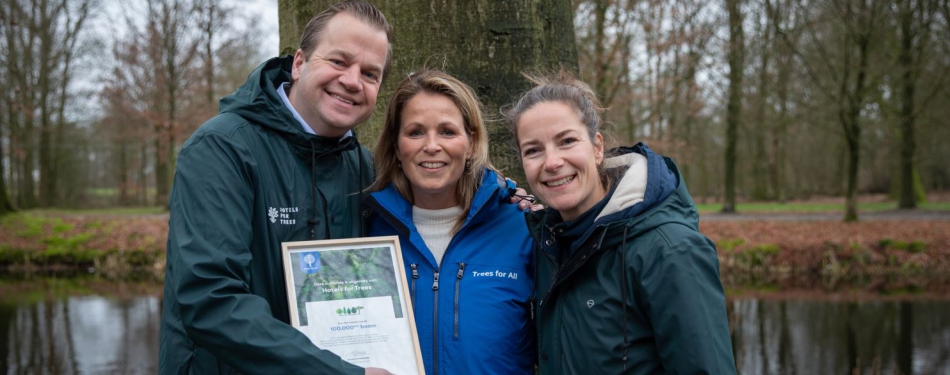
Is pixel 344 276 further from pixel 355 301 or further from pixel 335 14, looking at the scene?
pixel 335 14

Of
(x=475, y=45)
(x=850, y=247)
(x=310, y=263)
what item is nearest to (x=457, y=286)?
(x=310, y=263)

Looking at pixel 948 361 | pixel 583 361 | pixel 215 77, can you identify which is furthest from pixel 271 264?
pixel 215 77

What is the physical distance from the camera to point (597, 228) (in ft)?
7.57

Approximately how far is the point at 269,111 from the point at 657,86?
19.0 m

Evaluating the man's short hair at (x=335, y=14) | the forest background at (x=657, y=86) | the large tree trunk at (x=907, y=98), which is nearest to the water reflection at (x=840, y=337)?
the forest background at (x=657, y=86)

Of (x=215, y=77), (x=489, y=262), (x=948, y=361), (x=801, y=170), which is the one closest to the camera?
Answer: (x=489, y=262)

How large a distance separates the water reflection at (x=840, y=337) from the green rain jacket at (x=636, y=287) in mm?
7717

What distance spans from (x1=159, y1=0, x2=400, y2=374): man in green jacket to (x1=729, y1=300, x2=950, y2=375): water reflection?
8131 mm

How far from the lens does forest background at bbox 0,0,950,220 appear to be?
1833 cm

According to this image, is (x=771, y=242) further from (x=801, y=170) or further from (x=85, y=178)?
(x=85, y=178)

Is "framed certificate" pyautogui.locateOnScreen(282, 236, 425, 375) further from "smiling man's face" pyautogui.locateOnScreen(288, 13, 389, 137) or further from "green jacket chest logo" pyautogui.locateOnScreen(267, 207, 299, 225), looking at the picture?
"smiling man's face" pyautogui.locateOnScreen(288, 13, 389, 137)

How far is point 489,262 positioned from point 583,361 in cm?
49

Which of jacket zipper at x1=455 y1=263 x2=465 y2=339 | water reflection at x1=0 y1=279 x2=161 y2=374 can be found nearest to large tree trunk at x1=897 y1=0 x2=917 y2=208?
water reflection at x1=0 y1=279 x2=161 y2=374

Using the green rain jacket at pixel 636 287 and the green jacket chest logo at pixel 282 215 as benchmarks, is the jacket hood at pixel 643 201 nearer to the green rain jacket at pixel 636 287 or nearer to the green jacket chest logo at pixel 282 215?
the green rain jacket at pixel 636 287
